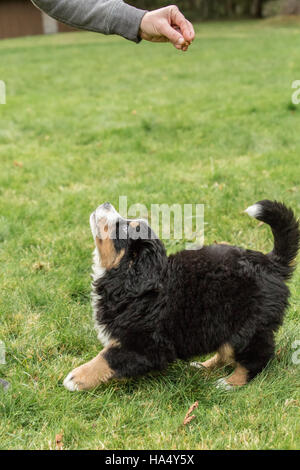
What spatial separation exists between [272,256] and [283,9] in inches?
1103

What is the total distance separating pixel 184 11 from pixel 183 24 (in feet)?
106

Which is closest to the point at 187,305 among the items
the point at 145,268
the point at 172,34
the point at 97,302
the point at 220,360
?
the point at 145,268

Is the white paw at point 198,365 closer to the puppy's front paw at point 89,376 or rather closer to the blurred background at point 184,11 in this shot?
the puppy's front paw at point 89,376

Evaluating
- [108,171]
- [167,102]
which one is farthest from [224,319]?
[167,102]

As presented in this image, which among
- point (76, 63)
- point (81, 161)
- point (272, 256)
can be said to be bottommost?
point (272, 256)

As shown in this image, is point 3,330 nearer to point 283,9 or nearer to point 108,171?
point 108,171

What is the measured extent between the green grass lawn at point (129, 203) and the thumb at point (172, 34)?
1584 millimetres

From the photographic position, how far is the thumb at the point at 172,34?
2111mm

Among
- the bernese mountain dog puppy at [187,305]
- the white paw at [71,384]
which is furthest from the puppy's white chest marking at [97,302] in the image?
the white paw at [71,384]

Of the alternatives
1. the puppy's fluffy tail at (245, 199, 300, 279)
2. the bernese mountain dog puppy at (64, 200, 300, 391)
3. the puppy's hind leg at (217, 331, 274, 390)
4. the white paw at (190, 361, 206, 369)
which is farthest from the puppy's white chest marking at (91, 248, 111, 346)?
the puppy's fluffy tail at (245, 199, 300, 279)

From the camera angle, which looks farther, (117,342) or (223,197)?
(223,197)

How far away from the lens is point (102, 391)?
2.42m

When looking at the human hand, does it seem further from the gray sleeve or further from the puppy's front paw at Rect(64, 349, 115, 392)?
the puppy's front paw at Rect(64, 349, 115, 392)

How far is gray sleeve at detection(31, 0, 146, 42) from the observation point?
2268 millimetres
